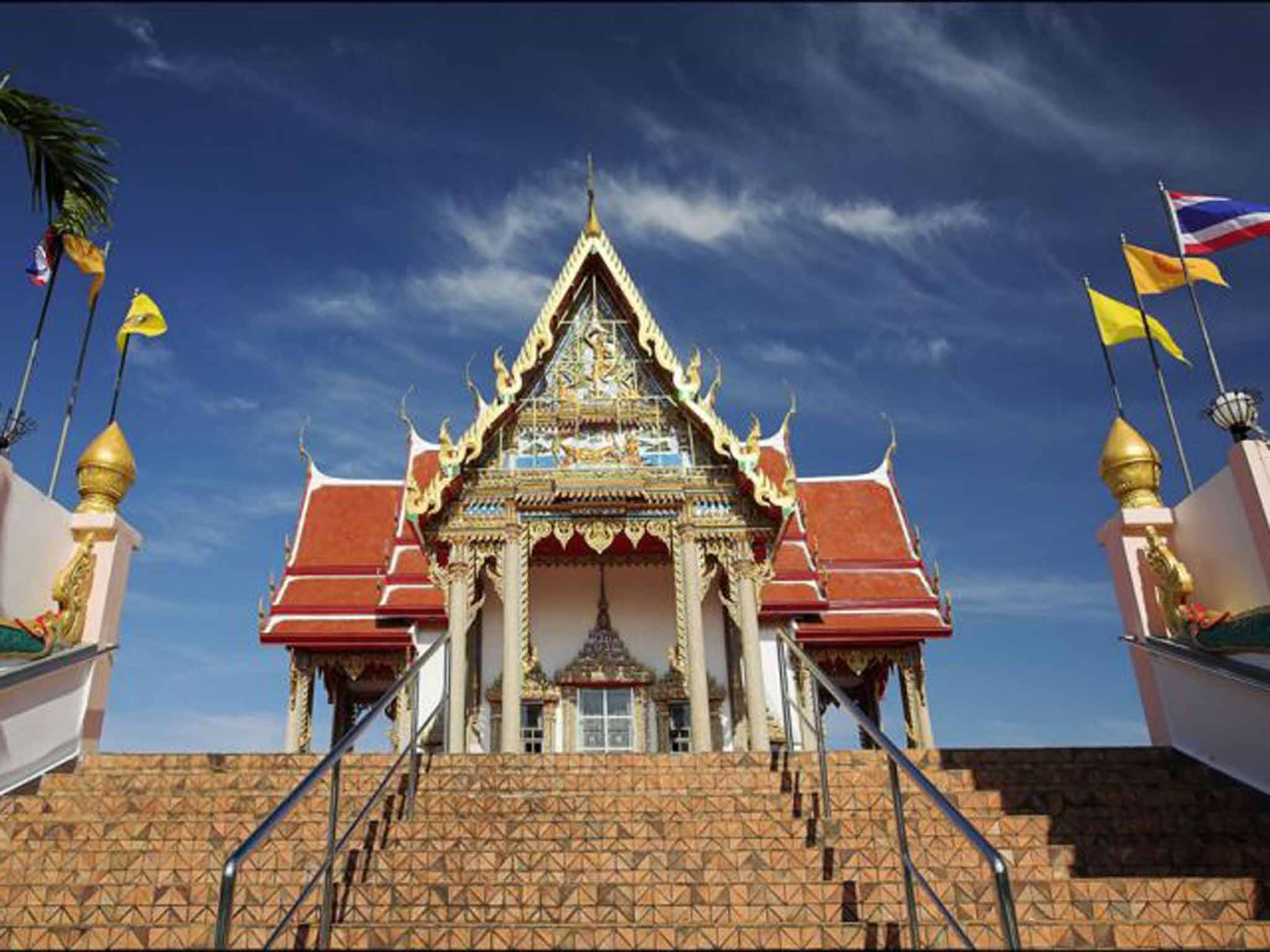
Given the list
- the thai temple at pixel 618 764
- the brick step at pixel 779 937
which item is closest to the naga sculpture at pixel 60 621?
the thai temple at pixel 618 764

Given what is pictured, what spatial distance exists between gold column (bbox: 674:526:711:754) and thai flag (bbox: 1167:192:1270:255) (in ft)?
18.2

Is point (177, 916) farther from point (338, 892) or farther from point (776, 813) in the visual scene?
A: point (776, 813)

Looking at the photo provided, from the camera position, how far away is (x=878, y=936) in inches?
182

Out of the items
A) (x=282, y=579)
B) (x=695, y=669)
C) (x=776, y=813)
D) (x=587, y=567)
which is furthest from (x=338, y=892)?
(x=282, y=579)

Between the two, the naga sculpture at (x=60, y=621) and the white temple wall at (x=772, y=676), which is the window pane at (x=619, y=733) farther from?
the naga sculpture at (x=60, y=621)

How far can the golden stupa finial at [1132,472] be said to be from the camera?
8.25 meters

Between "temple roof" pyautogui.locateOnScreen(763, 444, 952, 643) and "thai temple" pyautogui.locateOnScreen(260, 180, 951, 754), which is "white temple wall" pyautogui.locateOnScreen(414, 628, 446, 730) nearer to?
"thai temple" pyautogui.locateOnScreen(260, 180, 951, 754)

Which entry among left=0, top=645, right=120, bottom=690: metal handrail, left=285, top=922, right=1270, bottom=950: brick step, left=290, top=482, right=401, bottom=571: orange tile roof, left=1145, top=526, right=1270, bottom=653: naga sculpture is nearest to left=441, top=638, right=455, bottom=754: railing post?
left=0, top=645, right=120, bottom=690: metal handrail

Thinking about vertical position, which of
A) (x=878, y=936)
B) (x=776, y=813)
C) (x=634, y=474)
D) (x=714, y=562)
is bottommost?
(x=878, y=936)

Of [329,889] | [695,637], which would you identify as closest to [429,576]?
[695,637]

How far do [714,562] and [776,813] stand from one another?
4.78m

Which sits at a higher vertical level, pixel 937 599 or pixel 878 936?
pixel 937 599

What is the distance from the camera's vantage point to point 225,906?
3.36 m

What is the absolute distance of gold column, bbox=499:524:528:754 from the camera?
9.31m
